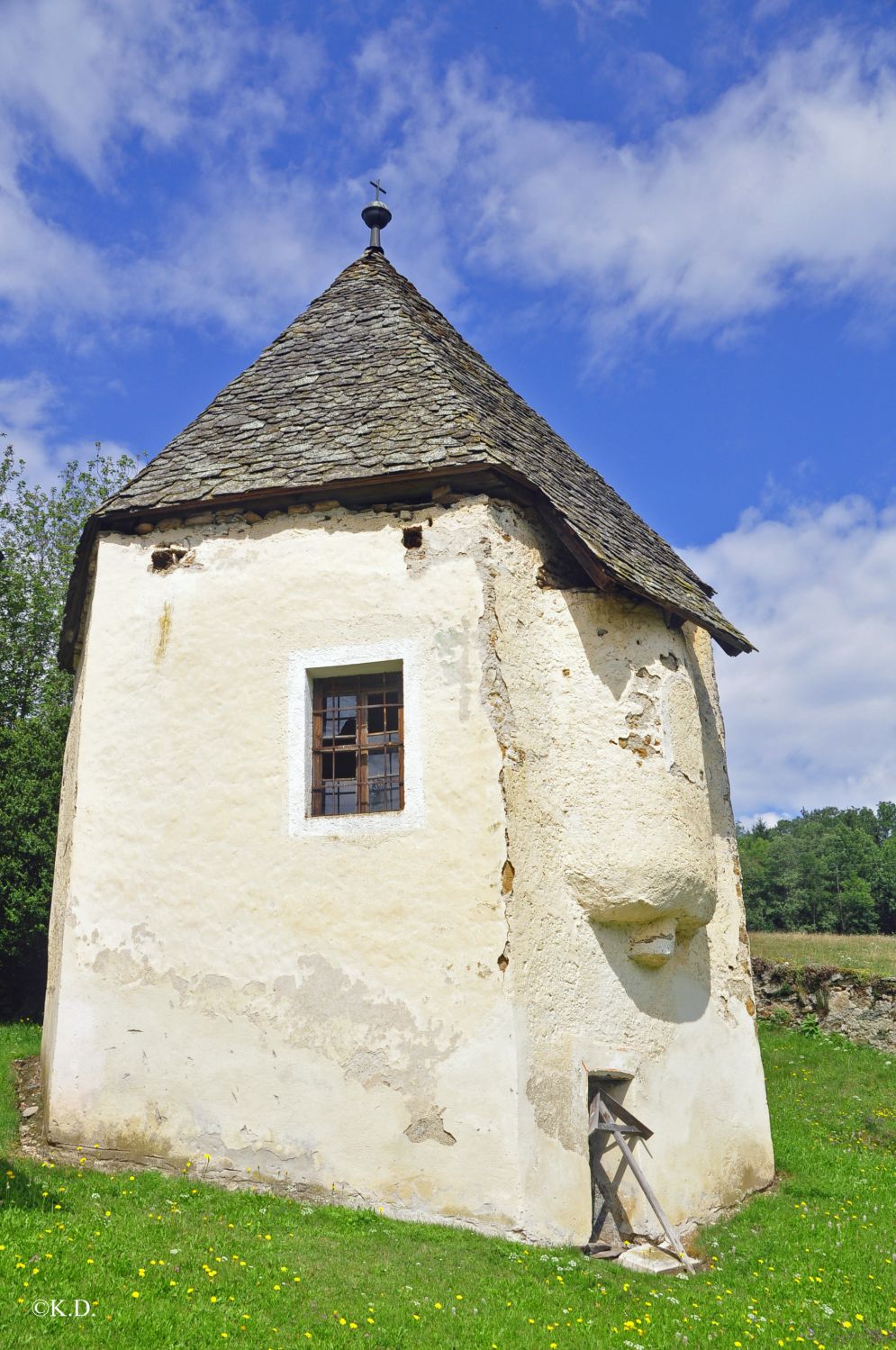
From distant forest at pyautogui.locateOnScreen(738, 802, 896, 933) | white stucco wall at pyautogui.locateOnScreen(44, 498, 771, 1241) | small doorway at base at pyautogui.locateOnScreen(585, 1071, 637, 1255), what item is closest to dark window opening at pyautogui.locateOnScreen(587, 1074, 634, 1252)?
small doorway at base at pyautogui.locateOnScreen(585, 1071, 637, 1255)

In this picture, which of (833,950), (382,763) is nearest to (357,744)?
(382,763)

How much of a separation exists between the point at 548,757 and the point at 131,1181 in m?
4.55

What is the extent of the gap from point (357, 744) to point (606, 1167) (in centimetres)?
396

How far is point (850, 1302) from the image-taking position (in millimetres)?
7141

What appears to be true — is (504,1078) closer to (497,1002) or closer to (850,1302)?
(497,1002)

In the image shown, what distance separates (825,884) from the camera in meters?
48.2

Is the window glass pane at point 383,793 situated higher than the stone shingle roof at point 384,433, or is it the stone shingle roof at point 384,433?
the stone shingle roof at point 384,433

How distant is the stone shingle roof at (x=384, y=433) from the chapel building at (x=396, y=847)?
0.19ft

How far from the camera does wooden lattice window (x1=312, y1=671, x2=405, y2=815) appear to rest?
8.88 m

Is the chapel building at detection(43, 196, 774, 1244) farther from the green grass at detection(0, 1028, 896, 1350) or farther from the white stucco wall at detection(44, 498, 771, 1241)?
the green grass at detection(0, 1028, 896, 1350)

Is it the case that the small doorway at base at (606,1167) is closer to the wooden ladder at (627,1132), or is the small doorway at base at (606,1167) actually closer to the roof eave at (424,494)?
the wooden ladder at (627,1132)

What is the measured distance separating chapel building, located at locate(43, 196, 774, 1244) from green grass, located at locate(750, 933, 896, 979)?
8.62 metres

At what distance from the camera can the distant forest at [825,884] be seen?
153ft

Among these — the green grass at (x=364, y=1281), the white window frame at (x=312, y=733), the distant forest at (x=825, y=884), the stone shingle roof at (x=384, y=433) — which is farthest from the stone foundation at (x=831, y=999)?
the distant forest at (x=825, y=884)
